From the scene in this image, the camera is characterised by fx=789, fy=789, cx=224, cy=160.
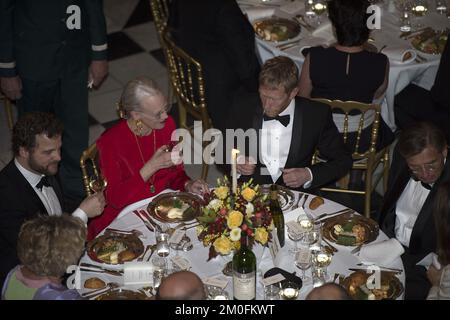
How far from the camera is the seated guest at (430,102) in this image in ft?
16.2

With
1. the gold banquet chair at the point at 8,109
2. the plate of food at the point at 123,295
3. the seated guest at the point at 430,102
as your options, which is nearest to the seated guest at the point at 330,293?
the plate of food at the point at 123,295

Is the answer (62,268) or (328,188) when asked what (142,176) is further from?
(328,188)

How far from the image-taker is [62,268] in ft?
11.0

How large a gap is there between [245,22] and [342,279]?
2.39 m

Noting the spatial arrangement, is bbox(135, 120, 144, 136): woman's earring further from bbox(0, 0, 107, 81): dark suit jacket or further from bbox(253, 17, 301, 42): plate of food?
bbox(253, 17, 301, 42): plate of food

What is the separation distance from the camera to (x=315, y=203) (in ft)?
13.2

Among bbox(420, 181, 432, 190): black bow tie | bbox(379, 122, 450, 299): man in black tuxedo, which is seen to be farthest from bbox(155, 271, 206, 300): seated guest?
bbox(420, 181, 432, 190): black bow tie

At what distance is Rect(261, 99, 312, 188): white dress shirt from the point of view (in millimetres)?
4453

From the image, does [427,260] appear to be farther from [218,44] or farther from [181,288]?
[218,44]

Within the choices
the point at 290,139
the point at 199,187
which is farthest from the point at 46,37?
the point at 290,139

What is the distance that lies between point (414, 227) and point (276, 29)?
1931mm

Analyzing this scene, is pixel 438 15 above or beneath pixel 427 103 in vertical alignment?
above

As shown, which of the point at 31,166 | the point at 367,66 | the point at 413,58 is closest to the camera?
the point at 31,166
